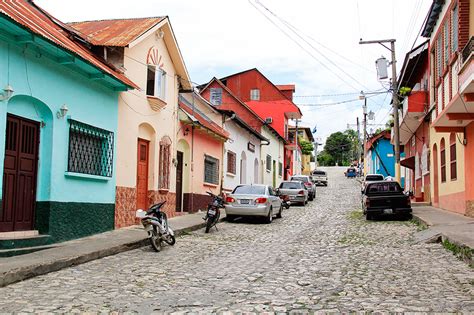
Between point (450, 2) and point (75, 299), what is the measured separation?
15.0 metres

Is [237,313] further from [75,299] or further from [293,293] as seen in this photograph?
[75,299]

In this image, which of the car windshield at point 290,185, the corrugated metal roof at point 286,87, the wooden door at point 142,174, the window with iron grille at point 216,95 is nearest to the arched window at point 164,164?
the wooden door at point 142,174

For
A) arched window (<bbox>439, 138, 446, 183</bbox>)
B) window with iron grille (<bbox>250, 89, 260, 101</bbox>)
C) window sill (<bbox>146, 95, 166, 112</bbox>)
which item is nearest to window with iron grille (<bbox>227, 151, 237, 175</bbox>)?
arched window (<bbox>439, 138, 446, 183</bbox>)

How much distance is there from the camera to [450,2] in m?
16.5

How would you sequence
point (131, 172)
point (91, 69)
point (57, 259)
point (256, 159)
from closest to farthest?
point (57, 259) → point (91, 69) → point (131, 172) → point (256, 159)

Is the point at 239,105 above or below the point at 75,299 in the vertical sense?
above

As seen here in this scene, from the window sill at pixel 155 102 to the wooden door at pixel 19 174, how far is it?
540 cm

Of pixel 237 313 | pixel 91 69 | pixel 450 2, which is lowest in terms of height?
pixel 237 313

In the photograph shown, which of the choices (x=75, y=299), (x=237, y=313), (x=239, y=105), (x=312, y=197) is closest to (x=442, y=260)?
(x=237, y=313)

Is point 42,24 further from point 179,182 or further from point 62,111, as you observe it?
point 179,182

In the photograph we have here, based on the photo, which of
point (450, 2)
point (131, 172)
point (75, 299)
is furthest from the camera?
point (450, 2)

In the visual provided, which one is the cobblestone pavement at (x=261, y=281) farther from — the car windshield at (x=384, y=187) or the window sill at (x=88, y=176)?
the car windshield at (x=384, y=187)

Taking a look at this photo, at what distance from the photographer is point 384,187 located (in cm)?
2019

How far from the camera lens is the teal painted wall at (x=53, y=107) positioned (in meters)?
9.82
